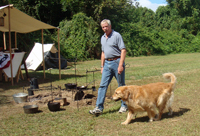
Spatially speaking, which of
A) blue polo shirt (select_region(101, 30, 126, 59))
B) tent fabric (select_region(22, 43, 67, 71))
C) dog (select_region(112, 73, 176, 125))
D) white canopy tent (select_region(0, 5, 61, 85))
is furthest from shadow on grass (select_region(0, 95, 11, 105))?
tent fabric (select_region(22, 43, 67, 71))

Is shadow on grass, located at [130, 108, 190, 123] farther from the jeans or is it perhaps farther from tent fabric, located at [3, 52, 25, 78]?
tent fabric, located at [3, 52, 25, 78]

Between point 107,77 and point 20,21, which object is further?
point 20,21

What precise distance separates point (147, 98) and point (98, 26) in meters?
20.5

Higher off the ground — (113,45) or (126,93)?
(113,45)

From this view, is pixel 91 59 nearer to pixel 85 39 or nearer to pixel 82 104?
pixel 85 39

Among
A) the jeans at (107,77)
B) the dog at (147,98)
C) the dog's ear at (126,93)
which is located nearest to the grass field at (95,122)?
the dog at (147,98)

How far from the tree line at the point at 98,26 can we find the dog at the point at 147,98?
1337 cm

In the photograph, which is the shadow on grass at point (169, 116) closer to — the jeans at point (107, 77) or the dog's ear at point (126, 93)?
the dog's ear at point (126, 93)

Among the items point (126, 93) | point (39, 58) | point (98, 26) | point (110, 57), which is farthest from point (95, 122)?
point (98, 26)

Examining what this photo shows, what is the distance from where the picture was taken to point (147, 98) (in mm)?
4387

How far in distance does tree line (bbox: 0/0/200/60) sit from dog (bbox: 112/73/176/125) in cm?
1337

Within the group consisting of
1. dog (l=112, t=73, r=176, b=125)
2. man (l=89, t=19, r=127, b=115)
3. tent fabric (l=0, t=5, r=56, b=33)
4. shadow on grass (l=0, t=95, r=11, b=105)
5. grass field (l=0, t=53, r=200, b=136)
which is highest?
tent fabric (l=0, t=5, r=56, b=33)

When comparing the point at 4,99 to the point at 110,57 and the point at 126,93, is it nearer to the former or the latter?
the point at 110,57

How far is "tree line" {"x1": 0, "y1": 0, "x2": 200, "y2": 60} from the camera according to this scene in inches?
800
